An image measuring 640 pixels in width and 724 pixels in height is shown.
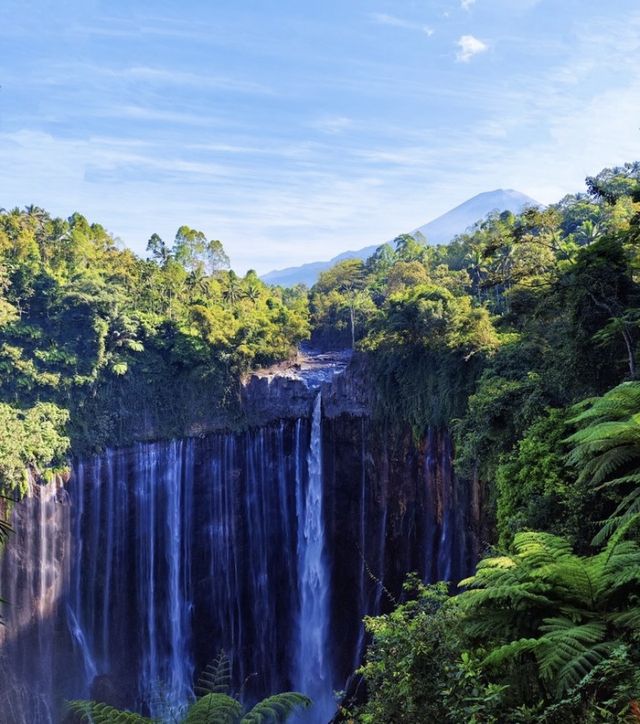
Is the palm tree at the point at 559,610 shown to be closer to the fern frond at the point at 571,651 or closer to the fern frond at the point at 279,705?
the fern frond at the point at 571,651

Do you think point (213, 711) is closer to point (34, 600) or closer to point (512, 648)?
point (512, 648)

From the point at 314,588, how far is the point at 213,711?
54.5 ft

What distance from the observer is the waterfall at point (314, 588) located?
19859 millimetres

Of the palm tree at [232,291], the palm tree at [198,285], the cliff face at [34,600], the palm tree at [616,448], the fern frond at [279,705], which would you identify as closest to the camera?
Result: the fern frond at [279,705]

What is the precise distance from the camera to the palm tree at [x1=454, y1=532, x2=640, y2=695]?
11.7 feet

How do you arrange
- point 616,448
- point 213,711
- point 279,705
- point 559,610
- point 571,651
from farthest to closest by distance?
point 616,448
point 279,705
point 213,711
point 559,610
point 571,651

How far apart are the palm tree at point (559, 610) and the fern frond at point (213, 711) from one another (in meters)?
2.33

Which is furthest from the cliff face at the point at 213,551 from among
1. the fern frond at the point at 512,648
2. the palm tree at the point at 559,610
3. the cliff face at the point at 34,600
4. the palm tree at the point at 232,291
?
the fern frond at the point at 512,648

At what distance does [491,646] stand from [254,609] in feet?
59.4

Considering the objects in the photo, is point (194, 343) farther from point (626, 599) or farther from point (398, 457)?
point (626, 599)

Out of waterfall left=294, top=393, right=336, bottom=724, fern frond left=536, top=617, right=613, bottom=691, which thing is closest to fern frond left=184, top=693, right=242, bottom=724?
fern frond left=536, top=617, right=613, bottom=691

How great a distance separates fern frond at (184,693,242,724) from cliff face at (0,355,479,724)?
43.2 feet

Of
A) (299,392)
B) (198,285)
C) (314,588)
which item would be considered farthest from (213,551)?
(198,285)

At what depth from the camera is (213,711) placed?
491cm
